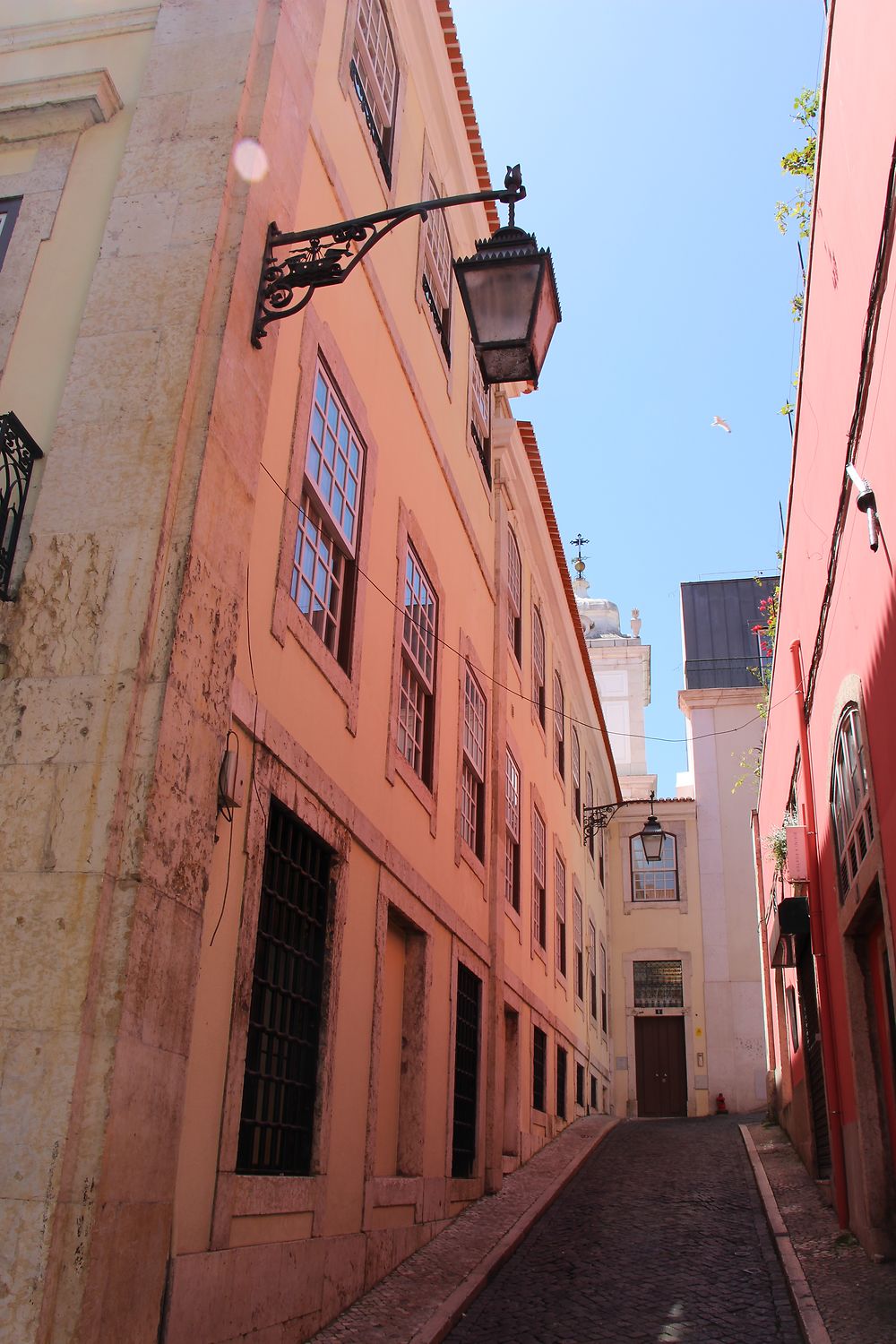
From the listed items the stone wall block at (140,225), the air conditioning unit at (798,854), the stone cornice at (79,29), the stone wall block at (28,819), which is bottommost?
the stone wall block at (28,819)

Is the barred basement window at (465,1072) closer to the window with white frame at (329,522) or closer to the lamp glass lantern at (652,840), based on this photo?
the window with white frame at (329,522)

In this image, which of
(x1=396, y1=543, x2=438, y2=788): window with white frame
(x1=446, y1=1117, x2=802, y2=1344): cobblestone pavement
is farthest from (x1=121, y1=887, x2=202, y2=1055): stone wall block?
(x1=396, y1=543, x2=438, y2=788): window with white frame

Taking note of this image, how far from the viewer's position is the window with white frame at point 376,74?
8.30m

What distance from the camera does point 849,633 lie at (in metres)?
7.18

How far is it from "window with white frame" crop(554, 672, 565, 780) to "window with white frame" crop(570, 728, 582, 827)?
3.26ft

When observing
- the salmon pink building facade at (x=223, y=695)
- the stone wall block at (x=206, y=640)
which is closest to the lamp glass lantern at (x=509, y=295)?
the salmon pink building facade at (x=223, y=695)

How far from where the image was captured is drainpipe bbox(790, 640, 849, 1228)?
26.3 feet

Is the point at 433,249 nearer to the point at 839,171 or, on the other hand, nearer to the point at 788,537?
the point at 788,537

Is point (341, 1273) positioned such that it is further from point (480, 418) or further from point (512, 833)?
point (480, 418)

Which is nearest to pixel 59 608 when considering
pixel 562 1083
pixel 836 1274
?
pixel 836 1274

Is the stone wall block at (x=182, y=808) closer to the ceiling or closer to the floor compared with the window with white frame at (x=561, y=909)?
closer to the floor

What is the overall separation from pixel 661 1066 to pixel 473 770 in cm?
1514

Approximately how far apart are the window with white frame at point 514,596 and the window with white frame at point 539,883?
213cm

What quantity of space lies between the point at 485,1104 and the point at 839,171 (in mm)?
7680
